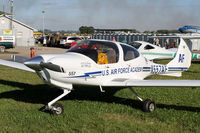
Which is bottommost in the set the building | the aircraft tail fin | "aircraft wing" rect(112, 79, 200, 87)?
"aircraft wing" rect(112, 79, 200, 87)

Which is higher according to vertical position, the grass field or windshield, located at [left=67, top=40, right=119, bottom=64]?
windshield, located at [left=67, top=40, right=119, bottom=64]

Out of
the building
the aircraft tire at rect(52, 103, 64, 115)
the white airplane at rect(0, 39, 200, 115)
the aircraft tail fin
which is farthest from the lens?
the building

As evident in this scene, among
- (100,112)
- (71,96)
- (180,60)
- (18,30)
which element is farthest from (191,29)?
(100,112)

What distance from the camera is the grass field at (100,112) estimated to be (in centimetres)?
570

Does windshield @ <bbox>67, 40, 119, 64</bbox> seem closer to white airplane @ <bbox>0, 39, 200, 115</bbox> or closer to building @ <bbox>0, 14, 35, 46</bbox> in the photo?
white airplane @ <bbox>0, 39, 200, 115</bbox>

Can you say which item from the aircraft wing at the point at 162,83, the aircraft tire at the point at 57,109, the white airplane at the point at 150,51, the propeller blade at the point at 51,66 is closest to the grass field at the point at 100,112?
the aircraft tire at the point at 57,109

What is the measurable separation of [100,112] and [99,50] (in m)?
1.69

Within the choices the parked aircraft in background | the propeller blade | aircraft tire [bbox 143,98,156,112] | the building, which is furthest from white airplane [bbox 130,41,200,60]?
the parked aircraft in background

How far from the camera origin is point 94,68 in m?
6.86

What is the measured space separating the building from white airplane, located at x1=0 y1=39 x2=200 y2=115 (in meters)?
42.8

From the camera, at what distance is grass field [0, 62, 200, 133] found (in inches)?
225

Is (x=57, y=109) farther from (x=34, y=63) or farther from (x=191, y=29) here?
(x=191, y=29)

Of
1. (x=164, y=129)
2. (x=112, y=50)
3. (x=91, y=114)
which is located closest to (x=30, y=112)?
(x=91, y=114)

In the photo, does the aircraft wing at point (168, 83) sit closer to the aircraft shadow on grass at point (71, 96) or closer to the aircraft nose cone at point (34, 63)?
the aircraft shadow on grass at point (71, 96)
